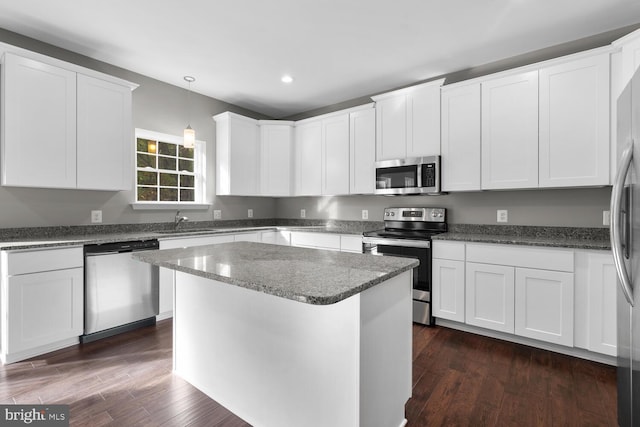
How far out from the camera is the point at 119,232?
3328mm

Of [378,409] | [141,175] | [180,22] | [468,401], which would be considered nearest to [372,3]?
[180,22]

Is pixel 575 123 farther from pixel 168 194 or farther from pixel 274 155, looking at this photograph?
pixel 168 194

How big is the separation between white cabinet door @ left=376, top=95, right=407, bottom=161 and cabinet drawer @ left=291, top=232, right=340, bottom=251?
3.65 ft

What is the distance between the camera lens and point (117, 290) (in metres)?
2.82

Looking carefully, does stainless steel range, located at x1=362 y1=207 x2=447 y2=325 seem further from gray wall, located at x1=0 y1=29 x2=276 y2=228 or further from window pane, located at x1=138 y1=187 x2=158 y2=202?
window pane, located at x1=138 y1=187 x2=158 y2=202

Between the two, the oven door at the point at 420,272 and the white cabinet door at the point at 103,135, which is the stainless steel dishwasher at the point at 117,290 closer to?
the white cabinet door at the point at 103,135

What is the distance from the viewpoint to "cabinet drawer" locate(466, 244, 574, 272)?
2441mm

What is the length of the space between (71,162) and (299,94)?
2649 millimetres

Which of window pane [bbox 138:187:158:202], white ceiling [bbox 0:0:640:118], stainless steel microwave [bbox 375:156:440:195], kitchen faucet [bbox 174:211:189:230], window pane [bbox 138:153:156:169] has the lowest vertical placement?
kitchen faucet [bbox 174:211:189:230]

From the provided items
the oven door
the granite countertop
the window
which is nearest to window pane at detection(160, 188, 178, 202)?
the window

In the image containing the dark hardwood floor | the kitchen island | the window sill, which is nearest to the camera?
the kitchen island

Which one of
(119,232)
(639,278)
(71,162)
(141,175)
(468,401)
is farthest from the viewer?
(141,175)

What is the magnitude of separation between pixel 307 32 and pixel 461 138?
179 cm

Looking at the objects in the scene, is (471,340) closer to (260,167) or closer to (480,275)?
(480,275)
